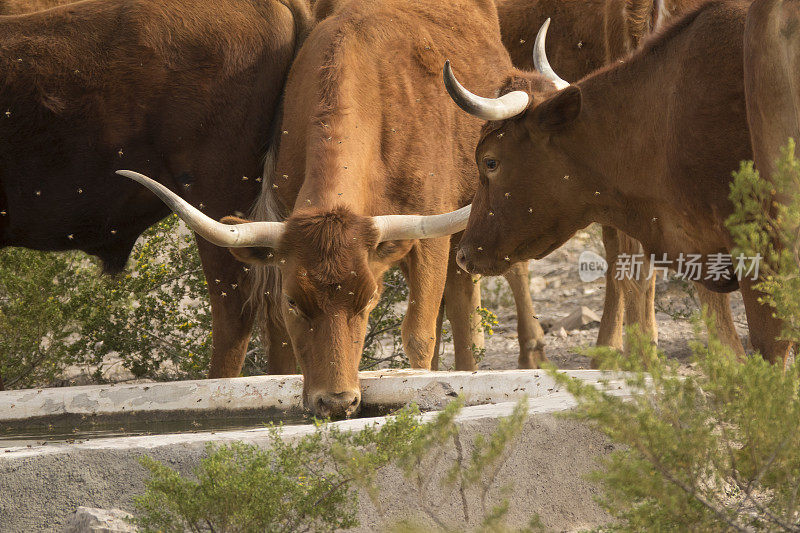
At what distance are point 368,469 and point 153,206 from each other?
12.8 ft

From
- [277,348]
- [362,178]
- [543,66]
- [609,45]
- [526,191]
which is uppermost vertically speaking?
[609,45]

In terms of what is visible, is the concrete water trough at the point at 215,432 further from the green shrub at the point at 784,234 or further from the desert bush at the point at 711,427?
the green shrub at the point at 784,234

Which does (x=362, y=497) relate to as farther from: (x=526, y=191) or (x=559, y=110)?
(x=559, y=110)

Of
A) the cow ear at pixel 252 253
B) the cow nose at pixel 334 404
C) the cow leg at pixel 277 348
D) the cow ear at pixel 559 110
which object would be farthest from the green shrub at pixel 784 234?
the cow leg at pixel 277 348

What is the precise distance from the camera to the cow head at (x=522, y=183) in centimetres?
563

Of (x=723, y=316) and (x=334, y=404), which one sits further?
(x=723, y=316)

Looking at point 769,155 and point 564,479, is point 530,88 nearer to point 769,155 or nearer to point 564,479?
point 769,155

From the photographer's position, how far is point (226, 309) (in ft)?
23.4

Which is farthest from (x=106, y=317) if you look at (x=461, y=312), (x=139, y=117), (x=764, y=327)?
(x=764, y=327)

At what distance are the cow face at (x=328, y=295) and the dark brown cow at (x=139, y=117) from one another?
4.93 feet

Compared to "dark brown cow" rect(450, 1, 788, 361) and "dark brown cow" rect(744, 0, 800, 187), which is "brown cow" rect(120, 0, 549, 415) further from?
"dark brown cow" rect(744, 0, 800, 187)

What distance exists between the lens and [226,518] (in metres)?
3.69

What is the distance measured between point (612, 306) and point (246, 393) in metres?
3.66

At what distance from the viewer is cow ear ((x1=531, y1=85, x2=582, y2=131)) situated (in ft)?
18.2
